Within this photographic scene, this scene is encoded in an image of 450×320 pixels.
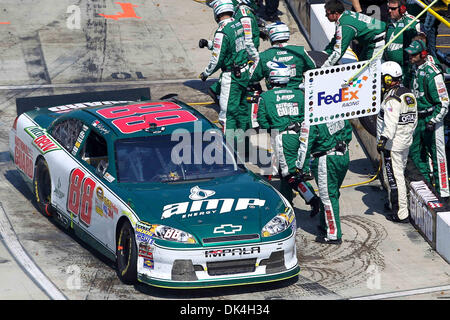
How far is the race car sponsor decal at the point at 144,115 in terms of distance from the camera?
10.7 m

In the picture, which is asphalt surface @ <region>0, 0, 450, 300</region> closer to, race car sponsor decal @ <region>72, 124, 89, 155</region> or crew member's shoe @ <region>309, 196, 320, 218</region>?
crew member's shoe @ <region>309, 196, 320, 218</region>

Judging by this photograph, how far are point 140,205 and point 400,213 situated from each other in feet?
12.5

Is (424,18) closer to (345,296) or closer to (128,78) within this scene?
(128,78)

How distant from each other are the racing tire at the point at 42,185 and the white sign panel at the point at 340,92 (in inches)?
132

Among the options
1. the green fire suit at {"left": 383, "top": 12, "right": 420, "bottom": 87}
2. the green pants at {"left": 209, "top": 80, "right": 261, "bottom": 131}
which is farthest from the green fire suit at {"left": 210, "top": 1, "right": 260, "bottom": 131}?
the green fire suit at {"left": 383, "top": 12, "right": 420, "bottom": 87}

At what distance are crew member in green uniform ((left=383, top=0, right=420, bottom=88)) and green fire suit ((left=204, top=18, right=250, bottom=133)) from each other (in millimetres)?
2124

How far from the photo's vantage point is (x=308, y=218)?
12055 millimetres

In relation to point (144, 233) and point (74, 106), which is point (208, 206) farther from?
point (74, 106)

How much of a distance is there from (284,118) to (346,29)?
2.54m

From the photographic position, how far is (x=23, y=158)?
39.8ft

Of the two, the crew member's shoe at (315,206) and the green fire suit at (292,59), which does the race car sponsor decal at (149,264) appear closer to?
the crew member's shoe at (315,206)

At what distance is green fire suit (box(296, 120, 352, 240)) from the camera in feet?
36.0

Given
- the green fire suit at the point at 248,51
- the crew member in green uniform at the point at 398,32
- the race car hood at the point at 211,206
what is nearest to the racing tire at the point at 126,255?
the race car hood at the point at 211,206
